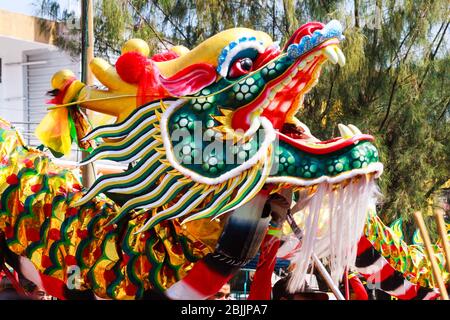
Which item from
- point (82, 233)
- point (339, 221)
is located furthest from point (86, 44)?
point (339, 221)

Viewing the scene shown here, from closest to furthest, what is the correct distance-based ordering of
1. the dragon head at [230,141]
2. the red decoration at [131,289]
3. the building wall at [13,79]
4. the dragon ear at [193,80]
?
1. the dragon head at [230,141]
2. the dragon ear at [193,80]
3. the red decoration at [131,289]
4. the building wall at [13,79]

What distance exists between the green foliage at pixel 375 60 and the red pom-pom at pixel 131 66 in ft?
18.1

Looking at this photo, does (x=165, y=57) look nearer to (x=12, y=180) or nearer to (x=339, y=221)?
(x=12, y=180)

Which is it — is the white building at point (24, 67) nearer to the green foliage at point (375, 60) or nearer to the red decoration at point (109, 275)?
the green foliage at point (375, 60)

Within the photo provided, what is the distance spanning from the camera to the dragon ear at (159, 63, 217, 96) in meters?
4.38

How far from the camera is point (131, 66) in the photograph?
447cm

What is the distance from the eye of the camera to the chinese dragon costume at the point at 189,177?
4297mm

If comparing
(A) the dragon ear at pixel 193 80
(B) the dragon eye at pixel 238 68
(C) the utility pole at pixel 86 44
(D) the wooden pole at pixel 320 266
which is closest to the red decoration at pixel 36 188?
(A) the dragon ear at pixel 193 80

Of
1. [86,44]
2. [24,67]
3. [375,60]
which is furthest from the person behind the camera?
[24,67]

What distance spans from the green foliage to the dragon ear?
18.1 feet

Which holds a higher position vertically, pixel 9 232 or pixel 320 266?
pixel 9 232

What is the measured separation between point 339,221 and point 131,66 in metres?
1.40
